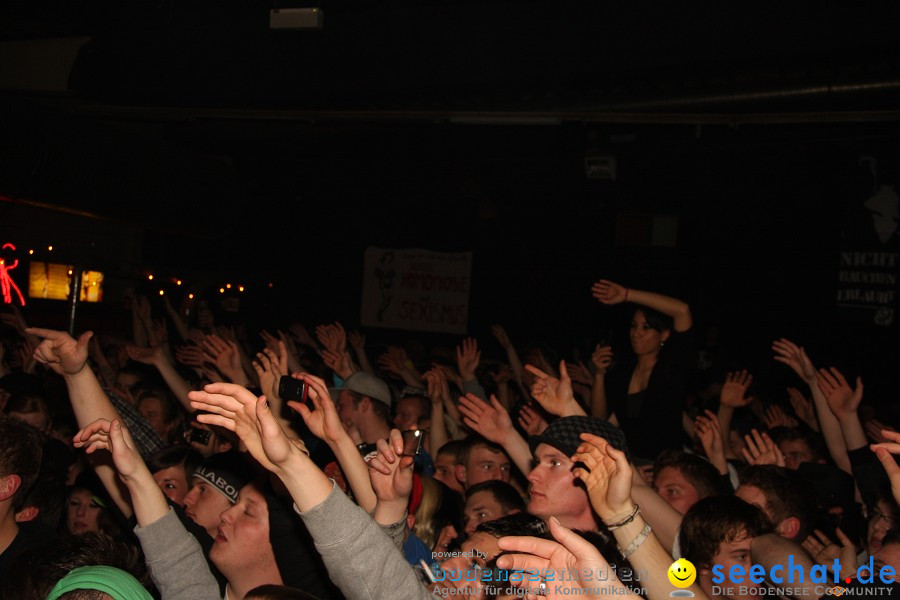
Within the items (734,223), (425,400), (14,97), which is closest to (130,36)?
(14,97)

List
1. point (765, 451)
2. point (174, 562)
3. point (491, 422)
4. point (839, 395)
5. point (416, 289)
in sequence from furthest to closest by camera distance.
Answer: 1. point (416, 289)
2. point (839, 395)
3. point (765, 451)
4. point (491, 422)
5. point (174, 562)

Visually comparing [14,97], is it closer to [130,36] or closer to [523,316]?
[130,36]

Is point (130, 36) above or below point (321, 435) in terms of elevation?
above

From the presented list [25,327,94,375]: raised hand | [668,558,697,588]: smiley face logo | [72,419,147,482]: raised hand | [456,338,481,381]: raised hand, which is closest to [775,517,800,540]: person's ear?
[668,558,697,588]: smiley face logo

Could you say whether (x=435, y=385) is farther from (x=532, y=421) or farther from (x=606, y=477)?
(x=606, y=477)

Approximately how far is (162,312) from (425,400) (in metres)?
6.38

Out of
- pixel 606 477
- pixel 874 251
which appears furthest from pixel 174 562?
pixel 874 251

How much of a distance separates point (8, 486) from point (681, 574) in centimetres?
192

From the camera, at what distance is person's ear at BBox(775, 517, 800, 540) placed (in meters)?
2.62

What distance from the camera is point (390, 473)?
6.91 ft

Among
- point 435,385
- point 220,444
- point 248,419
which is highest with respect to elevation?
point 248,419

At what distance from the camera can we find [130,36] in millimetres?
5969

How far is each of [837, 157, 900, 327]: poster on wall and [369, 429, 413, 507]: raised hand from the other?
6.42 m

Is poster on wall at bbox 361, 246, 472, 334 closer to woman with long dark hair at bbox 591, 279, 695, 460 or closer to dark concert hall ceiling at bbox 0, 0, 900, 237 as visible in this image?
dark concert hall ceiling at bbox 0, 0, 900, 237
